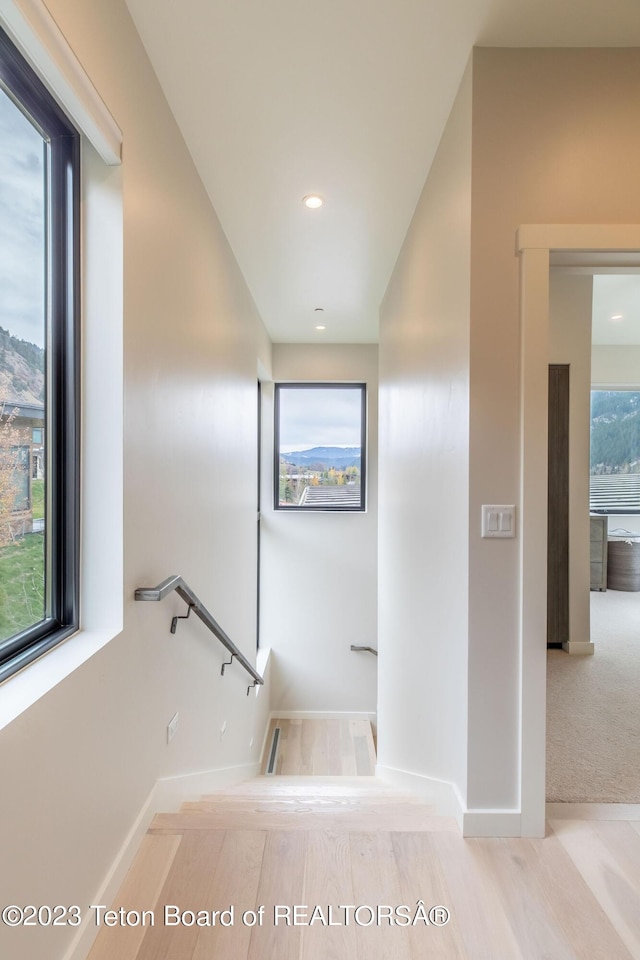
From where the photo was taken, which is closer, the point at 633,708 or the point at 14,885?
the point at 14,885

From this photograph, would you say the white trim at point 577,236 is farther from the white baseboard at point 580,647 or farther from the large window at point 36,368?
the white baseboard at point 580,647

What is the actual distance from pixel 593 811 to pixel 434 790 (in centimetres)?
59

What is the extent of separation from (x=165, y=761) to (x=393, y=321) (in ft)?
9.39

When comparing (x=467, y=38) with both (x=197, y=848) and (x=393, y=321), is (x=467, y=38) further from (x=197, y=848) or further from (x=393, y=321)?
(x=197, y=848)

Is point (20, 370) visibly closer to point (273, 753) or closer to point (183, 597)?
point (183, 597)

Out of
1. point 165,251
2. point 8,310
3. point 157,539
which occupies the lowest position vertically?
point 157,539

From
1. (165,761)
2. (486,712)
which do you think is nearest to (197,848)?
(165,761)

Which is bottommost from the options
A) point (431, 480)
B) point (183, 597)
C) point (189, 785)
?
point (189, 785)

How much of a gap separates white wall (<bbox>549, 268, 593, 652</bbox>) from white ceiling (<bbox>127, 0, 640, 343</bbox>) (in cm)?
147

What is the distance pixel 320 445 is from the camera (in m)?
5.40

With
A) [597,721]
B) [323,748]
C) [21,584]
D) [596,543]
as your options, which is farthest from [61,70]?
[596,543]

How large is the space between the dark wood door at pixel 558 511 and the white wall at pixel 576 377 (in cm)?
3

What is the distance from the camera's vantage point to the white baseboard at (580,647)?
334 cm

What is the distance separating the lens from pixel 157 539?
172 centimetres
